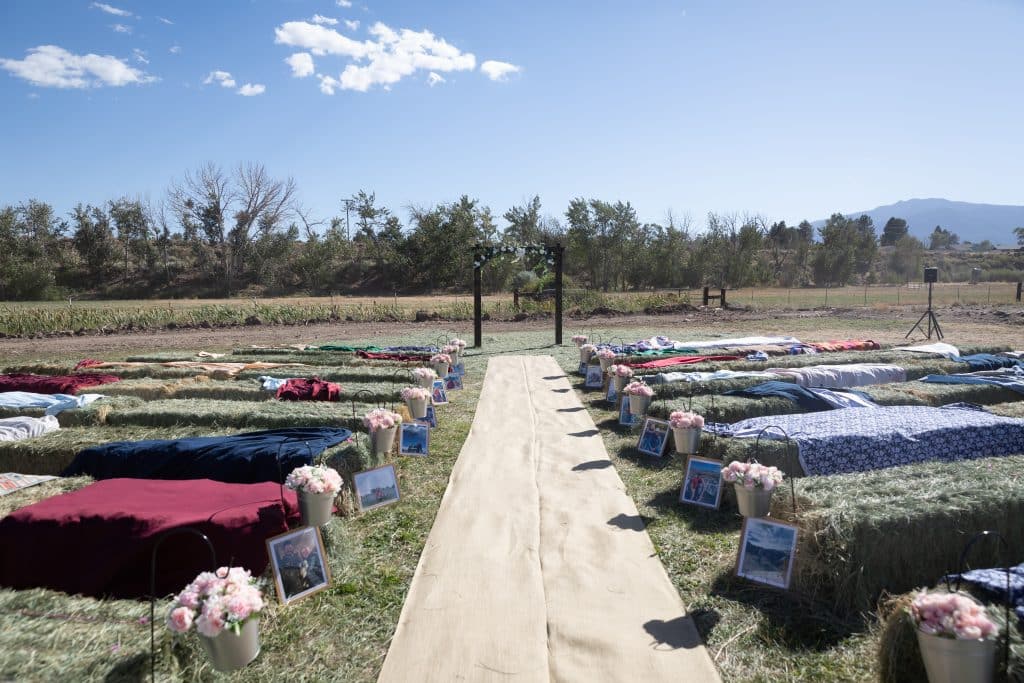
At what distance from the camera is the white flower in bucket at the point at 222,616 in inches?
115

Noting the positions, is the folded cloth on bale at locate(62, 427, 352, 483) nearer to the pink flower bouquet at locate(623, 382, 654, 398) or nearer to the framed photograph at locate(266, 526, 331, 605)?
the framed photograph at locate(266, 526, 331, 605)

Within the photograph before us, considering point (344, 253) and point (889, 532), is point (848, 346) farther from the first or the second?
point (344, 253)

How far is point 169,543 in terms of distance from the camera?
4.06 m

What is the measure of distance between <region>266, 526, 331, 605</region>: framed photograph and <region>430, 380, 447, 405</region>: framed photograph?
18.2ft

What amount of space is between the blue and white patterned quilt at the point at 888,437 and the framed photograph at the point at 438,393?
173 inches

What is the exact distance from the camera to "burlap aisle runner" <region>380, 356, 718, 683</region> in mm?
3297

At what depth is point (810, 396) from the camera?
8.15 meters

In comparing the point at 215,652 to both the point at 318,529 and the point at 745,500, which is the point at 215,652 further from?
the point at 745,500

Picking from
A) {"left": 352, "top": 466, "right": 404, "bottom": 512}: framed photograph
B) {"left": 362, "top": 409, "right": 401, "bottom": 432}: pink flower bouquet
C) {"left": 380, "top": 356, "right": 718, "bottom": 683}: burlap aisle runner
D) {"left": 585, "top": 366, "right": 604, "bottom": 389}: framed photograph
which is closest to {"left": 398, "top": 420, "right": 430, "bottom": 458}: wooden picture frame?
{"left": 380, "top": 356, "right": 718, "bottom": 683}: burlap aisle runner

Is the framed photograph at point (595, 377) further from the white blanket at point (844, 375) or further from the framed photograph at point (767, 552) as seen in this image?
the framed photograph at point (767, 552)

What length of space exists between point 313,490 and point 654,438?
387cm

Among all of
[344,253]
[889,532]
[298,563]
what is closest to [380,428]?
[298,563]

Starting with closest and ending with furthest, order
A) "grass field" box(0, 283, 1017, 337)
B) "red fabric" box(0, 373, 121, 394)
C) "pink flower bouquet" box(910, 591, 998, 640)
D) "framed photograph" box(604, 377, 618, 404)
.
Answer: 1. "pink flower bouquet" box(910, 591, 998, 640)
2. "framed photograph" box(604, 377, 618, 404)
3. "red fabric" box(0, 373, 121, 394)
4. "grass field" box(0, 283, 1017, 337)

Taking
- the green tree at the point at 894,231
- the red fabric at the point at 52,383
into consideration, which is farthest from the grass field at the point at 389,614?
the green tree at the point at 894,231
